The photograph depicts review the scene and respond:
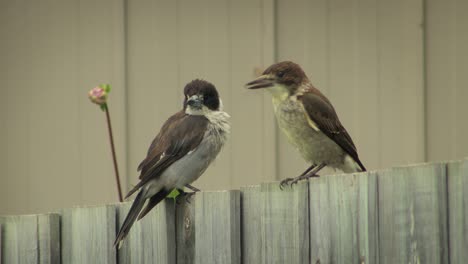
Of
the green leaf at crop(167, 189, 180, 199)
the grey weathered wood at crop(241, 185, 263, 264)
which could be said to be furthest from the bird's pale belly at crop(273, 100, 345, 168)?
the grey weathered wood at crop(241, 185, 263, 264)

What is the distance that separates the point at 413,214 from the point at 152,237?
152 cm

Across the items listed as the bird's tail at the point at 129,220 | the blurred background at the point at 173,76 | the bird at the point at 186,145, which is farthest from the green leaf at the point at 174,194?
the blurred background at the point at 173,76

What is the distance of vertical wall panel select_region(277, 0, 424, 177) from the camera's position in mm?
7215

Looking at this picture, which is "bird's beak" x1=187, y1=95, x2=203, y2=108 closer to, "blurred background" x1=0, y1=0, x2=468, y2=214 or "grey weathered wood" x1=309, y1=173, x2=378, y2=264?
"grey weathered wood" x1=309, y1=173, x2=378, y2=264

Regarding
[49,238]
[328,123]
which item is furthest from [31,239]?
[328,123]

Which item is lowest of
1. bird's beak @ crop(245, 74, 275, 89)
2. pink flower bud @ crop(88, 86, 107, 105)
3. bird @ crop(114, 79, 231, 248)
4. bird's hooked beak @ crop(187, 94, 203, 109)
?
bird @ crop(114, 79, 231, 248)

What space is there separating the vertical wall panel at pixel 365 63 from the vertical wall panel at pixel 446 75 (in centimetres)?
7

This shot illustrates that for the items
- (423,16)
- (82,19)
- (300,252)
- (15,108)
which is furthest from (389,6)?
(300,252)

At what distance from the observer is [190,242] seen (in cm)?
454

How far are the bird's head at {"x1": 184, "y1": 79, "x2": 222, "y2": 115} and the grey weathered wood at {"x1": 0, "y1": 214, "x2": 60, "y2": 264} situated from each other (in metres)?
0.95

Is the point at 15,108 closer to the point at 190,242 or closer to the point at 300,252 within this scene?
the point at 190,242

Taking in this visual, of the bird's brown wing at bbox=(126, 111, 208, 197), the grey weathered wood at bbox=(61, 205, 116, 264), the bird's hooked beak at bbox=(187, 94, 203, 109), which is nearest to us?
the grey weathered wood at bbox=(61, 205, 116, 264)

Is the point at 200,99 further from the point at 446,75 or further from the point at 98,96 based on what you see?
the point at 446,75

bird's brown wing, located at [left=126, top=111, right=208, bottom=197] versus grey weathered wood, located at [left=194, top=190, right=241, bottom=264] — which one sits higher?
bird's brown wing, located at [left=126, top=111, right=208, bottom=197]
